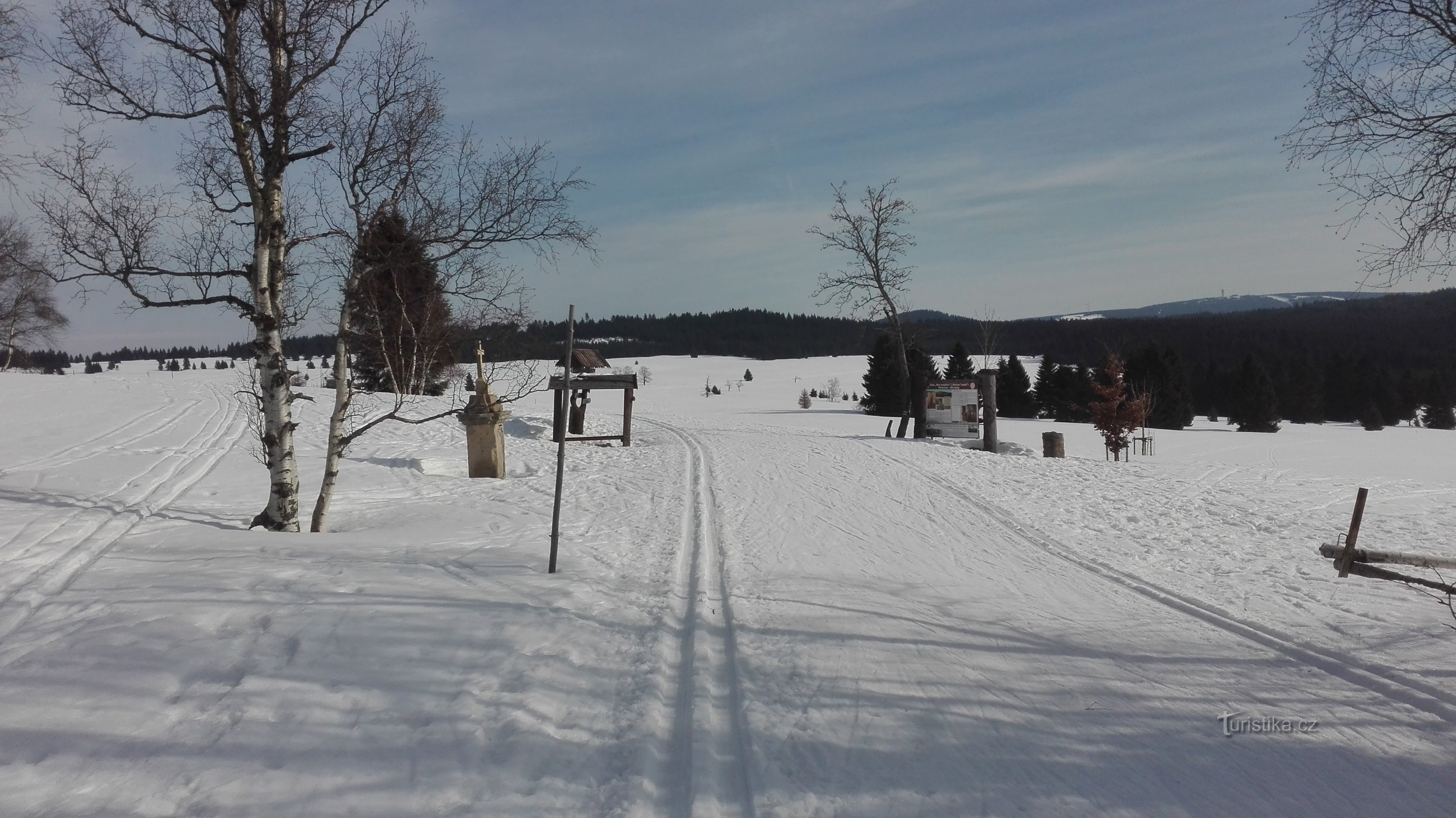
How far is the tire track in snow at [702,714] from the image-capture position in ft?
12.1

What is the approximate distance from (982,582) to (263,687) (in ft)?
20.2

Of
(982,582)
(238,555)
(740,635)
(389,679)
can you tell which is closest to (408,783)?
(389,679)

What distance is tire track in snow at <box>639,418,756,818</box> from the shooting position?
370cm

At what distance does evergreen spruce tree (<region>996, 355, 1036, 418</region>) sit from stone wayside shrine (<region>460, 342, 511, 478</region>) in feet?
176

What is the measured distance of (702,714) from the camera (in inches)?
179

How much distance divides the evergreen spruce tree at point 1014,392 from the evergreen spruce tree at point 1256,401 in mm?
14769

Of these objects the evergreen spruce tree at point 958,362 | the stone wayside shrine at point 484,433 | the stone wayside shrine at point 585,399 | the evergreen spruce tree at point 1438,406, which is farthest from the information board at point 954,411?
the evergreen spruce tree at point 1438,406

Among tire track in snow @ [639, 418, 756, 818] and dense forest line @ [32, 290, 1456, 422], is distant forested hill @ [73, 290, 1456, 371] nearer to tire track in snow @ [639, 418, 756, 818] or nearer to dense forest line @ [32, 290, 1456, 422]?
dense forest line @ [32, 290, 1456, 422]

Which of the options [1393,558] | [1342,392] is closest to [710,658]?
[1393,558]

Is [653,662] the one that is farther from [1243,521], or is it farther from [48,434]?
[48,434]

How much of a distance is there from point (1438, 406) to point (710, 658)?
85.2 m

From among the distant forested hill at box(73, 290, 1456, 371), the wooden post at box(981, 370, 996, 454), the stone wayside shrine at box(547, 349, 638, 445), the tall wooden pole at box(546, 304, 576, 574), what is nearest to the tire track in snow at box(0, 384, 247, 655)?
the tall wooden pole at box(546, 304, 576, 574)

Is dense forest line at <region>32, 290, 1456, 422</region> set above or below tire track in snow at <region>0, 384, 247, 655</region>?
above

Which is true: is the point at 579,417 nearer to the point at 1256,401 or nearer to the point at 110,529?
the point at 110,529
